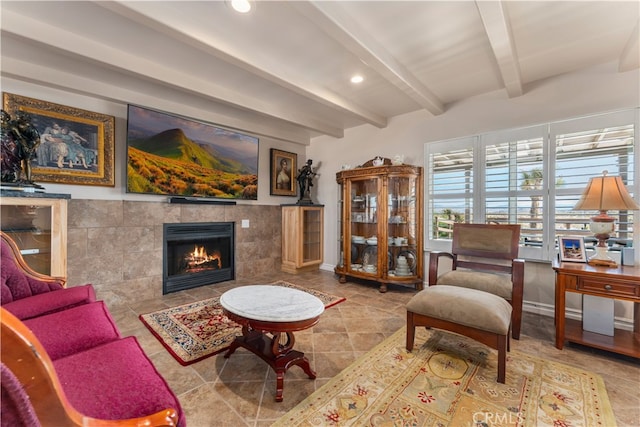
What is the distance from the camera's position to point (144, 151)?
3127mm

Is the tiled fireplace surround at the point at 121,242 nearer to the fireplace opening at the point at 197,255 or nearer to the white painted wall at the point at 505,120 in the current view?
the fireplace opening at the point at 197,255

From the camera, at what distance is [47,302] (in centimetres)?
154

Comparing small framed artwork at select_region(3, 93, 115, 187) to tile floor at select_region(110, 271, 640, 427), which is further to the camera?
small framed artwork at select_region(3, 93, 115, 187)

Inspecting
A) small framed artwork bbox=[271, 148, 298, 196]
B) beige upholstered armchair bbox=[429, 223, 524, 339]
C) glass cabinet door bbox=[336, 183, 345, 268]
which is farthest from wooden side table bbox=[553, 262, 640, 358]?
small framed artwork bbox=[271, 148, 298, 196]

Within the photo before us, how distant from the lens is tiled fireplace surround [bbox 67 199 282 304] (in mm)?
2818

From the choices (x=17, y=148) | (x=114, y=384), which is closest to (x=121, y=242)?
(x=17, y=148)

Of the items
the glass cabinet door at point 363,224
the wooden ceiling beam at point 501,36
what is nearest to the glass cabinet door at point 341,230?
the glass cabinet door at point 363,224

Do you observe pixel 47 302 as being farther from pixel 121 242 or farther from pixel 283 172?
pixel 283 172

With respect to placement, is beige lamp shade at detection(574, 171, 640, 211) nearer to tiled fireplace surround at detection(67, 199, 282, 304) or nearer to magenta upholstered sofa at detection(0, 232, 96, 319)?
magenta upholstered sofa at detection(0, 232, 96, 319)

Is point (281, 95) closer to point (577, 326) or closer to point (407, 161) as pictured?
point (407, 161)

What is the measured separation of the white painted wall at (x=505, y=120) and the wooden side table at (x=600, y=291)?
22.1 inches

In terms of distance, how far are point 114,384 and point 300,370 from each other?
48.0 inches

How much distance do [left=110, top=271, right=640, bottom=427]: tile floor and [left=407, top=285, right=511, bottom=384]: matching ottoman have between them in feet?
1.72

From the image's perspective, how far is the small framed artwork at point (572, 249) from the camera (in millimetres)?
2355
